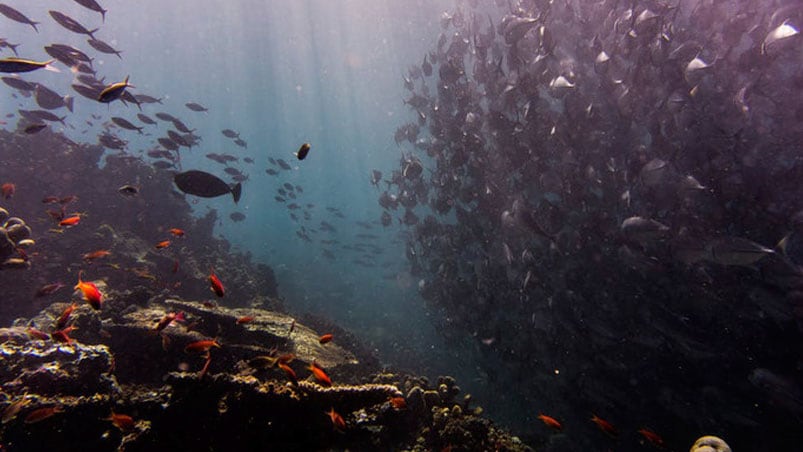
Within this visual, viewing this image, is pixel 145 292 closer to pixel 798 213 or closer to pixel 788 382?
pixel 788 382

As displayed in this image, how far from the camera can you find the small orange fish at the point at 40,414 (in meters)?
3.39

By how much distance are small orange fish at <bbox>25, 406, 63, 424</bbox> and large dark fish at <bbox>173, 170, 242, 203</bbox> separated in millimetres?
2846

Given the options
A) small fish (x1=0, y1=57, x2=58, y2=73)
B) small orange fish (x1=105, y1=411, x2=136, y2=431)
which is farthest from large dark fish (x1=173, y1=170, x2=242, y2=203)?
small orange fish (x1=105, y1=411, x2=136, y2=431)

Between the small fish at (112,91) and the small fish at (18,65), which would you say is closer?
the small fish at (18,65)

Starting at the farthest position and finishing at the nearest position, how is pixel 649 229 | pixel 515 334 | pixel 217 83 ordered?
1. pixel 217 83
2. pixel 515 334
3. pixel 649 229

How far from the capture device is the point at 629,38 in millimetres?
7457

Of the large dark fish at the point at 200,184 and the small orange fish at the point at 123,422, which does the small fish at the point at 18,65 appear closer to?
the large dark fish at the point at 200,184

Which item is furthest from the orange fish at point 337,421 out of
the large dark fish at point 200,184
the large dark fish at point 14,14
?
the large dark fish at point 14,14

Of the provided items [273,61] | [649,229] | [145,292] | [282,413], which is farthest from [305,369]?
[273,61]

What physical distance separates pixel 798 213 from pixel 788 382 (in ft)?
9.81

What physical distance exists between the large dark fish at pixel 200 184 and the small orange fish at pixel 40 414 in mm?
2846

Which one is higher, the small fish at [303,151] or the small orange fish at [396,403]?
the small fish at [303,151]

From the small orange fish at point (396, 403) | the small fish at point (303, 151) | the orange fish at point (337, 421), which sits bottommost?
the orange fish at point (337, 421)

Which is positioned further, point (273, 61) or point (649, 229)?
point (273, 61)
